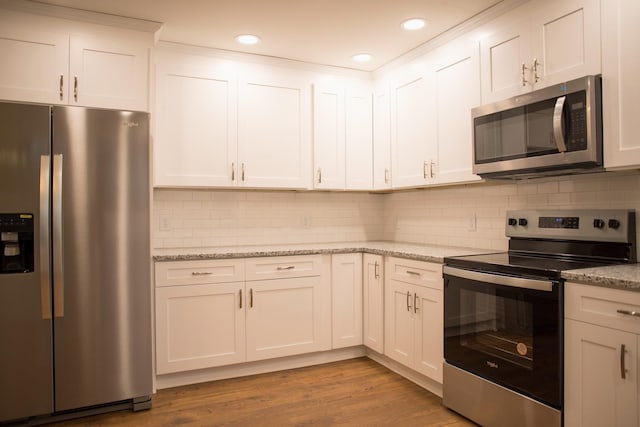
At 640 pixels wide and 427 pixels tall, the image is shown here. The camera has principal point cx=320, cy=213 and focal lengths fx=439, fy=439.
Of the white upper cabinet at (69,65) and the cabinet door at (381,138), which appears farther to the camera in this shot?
the cabinet door at (381,138)

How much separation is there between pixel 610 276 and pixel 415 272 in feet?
4.08

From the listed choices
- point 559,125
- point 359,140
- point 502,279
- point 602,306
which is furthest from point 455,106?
point 602,306

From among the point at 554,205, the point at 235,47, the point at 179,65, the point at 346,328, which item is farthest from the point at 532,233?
the point at 179,65

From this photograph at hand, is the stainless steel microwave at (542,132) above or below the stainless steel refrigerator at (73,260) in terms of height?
above

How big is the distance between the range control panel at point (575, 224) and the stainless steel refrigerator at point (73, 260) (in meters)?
2.23

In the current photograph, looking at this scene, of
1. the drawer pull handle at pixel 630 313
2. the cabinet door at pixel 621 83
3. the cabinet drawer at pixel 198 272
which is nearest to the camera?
the drawer pull handle at pixel 630 313

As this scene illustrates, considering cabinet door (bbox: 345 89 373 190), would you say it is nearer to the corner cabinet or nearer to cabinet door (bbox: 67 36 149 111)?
cabinet door (bbox: 67 36 149 111)

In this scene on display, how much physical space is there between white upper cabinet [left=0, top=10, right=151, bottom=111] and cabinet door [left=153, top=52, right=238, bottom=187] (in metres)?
0.33

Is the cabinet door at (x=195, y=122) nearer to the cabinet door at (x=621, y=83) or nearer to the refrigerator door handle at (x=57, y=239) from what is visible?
the refrigerator door handle at (x=57, y=239)

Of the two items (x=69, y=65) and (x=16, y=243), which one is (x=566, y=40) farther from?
(x=16, y=243)

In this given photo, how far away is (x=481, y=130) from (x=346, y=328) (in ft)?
5.86

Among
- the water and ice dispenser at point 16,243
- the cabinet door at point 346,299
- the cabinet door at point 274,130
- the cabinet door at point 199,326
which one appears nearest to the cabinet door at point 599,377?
the cabinet door at point 346,299

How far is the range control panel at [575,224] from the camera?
6.98 feet

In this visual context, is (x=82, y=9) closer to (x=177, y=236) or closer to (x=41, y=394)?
(x=177, y=236)
